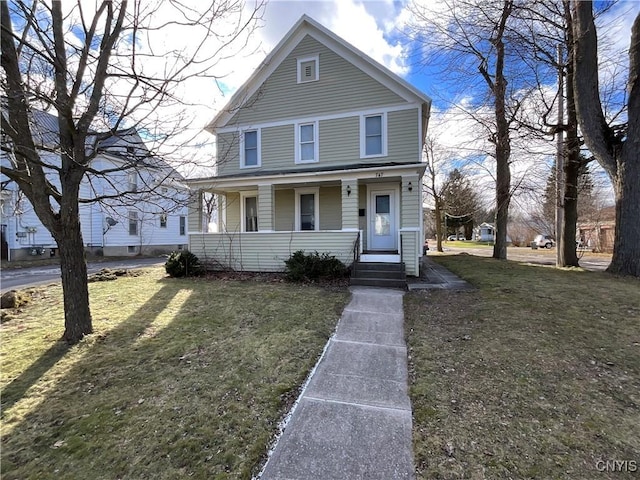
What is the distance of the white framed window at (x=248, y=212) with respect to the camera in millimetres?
13383

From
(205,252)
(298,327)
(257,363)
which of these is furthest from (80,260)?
(205,252)

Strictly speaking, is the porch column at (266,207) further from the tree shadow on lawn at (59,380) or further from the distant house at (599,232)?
the distant house at (599,232)

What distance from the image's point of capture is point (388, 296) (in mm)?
7488

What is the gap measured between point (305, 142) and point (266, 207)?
3011 millimetres

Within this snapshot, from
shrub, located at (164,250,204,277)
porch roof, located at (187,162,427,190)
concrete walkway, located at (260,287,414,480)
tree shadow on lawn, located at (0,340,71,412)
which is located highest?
porch roof, located at (187,162,427,190)

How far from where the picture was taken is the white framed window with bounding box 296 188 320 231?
12414 mm

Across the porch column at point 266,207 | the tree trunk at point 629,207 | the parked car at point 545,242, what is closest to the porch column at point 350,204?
the porch column at point 266,207

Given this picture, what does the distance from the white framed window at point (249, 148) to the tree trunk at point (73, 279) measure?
8.40m

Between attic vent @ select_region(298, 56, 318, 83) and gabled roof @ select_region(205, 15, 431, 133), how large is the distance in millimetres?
663

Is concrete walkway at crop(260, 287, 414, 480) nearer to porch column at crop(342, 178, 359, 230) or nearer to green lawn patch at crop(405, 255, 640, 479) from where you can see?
green lawn patch at crop(405, 255, 640, 479)

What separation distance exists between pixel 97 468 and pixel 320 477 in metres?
1.69

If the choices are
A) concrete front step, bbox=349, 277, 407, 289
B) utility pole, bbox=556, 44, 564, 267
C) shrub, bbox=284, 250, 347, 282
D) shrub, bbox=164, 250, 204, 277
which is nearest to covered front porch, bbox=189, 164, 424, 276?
shrub, bbox=284, 250, 347, 282

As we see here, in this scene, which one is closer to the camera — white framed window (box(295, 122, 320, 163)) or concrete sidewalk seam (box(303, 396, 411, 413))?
concrete sidewalk seam (box(303, 396, 411, 413))

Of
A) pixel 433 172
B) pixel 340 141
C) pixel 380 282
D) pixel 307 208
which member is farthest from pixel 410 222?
pixel 433 172
